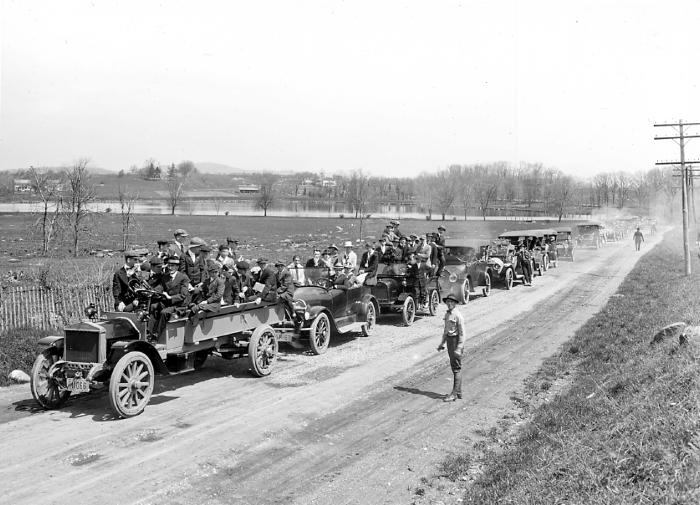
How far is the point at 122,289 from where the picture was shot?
9242 mm

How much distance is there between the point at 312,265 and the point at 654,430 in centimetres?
971

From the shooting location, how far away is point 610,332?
13.2 m

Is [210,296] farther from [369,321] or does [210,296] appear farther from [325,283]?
[369,321]

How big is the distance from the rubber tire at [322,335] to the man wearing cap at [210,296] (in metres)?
2.45

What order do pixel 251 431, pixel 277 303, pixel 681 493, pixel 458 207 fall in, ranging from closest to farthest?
pixel 681 493, pixel 251 431, pixel 277 303, pixel 458 207

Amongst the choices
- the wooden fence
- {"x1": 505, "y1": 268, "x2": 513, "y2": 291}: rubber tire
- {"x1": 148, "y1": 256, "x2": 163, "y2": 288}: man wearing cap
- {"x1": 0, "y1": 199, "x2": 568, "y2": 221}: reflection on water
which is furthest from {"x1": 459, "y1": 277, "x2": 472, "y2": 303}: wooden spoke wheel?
{"x1": 0, "y1": 199, "x2": 568, "y2": 221}: reflection on water


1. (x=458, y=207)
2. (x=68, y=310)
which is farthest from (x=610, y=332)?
(x=458, y=207)

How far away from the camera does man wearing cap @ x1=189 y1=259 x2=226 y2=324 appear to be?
9.38m

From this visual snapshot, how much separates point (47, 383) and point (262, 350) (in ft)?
11.2

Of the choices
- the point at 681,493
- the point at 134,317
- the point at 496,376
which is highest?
the point at 134,317

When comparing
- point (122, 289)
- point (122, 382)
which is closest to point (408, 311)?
point (122, 289)

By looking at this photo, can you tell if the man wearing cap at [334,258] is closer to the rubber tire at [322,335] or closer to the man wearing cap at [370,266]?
the man wearing cap at [370,266]

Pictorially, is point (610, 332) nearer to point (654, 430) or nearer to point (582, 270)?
point (654, 430)

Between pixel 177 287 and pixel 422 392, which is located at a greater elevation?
pixel 177 287
